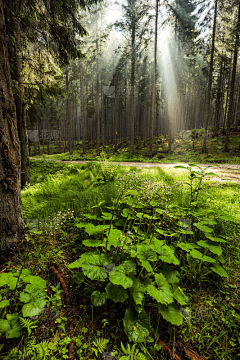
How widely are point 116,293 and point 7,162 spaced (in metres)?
1.93

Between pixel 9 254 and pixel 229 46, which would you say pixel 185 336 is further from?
pixel 229 46

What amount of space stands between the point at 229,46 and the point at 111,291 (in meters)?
20.1

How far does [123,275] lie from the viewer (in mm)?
1274

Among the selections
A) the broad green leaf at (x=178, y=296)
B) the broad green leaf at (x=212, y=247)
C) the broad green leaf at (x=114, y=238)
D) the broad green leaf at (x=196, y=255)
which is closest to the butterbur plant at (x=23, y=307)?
the broad green leaf at (x=114, y=238)

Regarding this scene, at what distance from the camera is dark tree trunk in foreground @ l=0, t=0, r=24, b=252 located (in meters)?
2.03

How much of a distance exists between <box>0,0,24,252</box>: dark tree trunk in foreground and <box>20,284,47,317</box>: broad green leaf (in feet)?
3.73

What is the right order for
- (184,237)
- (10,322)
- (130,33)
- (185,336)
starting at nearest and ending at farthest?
(10,322) < (185,336) < (184,237) < (130,33)

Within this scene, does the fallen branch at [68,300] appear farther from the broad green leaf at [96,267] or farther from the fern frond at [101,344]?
the broad green leaf at [96,267]

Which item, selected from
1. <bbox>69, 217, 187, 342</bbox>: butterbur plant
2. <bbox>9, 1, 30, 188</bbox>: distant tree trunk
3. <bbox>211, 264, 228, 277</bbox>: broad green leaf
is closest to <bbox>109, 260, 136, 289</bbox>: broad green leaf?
<bbox>69, 217, 187, 342</bbox>: butterbur plant

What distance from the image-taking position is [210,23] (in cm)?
1354

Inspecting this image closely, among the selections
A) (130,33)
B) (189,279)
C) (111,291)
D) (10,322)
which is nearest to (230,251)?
(189,279)

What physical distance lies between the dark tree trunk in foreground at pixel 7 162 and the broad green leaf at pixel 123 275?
1541 millimetres

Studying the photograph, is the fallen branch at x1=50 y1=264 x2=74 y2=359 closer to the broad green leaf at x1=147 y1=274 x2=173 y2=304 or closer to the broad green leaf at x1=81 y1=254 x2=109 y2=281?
the broad green leaf at x1=81 y1=254 x2=109 y2=281

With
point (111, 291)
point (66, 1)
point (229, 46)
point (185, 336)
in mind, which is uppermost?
point (229, 46)
